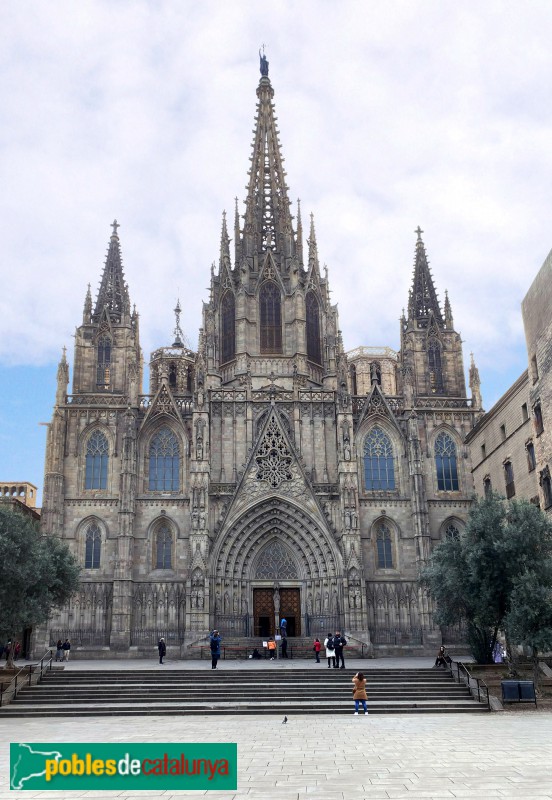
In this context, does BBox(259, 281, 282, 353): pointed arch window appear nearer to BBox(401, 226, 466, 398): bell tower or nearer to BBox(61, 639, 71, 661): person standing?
BBox(401, 226, 466, 398): bell tower

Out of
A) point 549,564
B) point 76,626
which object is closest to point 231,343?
point 76,626

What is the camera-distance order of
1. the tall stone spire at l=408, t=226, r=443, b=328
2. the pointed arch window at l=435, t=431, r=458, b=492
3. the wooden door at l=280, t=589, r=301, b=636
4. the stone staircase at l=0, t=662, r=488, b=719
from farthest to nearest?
1. the tall stone spire at l=408, t=226, r=443, b=328
2. the pointed arch window at l=435, t=431, r=458, b=492
3. the wooden door at l=280, t=589, r=301, b=636
4. the stone staircase at l=0, t=662, r=488, b=719

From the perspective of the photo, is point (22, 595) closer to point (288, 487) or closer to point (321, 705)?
point (321, 705)

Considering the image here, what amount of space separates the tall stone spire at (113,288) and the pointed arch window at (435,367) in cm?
2061

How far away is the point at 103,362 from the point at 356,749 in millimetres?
37197

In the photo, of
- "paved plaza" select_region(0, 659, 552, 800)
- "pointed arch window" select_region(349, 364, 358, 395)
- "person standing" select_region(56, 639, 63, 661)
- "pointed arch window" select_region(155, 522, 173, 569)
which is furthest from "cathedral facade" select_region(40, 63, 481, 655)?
"pointed arch window" select_region(349, 364, 358, 395)

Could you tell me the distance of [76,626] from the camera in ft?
141

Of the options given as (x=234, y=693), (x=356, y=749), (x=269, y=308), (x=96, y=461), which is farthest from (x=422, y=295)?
(x=356, y=749)

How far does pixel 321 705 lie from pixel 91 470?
26.0 m

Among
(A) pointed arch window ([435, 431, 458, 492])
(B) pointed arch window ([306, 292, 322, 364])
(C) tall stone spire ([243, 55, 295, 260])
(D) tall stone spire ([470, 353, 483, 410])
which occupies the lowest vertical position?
(A) pointed arch window ([435, 431, 458, 492])

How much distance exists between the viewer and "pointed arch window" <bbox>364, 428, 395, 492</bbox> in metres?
46.9

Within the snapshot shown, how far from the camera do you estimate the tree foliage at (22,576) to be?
28.9 m
